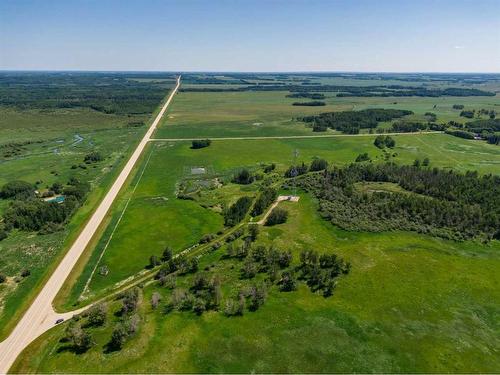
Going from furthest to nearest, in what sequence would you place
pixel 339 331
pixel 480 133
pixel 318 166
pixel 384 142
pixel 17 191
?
pixel 480 133 < pixel 384 142 < pixel 318 166 < pixel 17 191 < pixel 339 331

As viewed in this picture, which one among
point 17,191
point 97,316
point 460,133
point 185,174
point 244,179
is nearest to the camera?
point 97,316

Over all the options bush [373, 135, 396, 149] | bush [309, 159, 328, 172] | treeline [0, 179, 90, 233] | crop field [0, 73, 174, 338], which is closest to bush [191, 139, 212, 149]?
crop field [0, 73, 174, 338]

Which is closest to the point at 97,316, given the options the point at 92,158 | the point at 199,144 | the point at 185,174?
the point at 185,174

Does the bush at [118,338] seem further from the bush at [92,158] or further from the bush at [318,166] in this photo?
the bush at [92,158]

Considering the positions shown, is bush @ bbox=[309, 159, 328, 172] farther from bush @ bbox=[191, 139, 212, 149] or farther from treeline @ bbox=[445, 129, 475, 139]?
treeline @ bbox=[445, 129, 475, 139]

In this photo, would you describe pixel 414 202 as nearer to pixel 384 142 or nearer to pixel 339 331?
pixel 339 331

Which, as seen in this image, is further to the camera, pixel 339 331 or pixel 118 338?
pixel 339 331
